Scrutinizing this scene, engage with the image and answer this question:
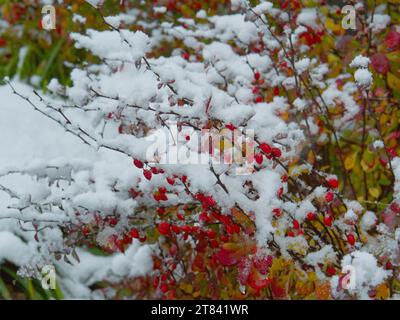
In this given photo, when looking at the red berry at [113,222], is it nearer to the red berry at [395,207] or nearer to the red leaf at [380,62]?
the red berry at [395,207]

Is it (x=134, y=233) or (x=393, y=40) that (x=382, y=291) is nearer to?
(x=134, y=233)

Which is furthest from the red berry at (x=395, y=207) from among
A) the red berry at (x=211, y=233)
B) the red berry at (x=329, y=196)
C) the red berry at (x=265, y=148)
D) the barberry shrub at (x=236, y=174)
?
the red berry at (x=211, y=233)

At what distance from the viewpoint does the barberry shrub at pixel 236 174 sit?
1911 mm

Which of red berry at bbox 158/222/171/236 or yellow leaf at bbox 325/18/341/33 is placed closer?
red berry at bbox 158/222/171/236

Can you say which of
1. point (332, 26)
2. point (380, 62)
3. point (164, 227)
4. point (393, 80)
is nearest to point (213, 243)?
point (164, 227)

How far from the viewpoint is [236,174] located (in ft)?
6.61

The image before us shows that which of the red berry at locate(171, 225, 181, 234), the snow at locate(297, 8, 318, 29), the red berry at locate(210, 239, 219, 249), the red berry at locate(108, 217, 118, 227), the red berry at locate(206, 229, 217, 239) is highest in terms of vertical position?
the snow at locate(297, 8, 318, 29)

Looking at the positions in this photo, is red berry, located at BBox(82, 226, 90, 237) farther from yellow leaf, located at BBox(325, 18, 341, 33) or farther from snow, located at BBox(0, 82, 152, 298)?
yellow leaf, located at BBox(325, 18, 341, 33)

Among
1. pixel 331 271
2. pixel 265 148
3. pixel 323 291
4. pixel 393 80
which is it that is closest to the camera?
pixel 265 148

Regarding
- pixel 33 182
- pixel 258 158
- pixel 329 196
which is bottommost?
pixel 329 196

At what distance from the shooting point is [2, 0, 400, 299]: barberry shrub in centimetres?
191

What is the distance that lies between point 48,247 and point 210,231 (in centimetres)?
73

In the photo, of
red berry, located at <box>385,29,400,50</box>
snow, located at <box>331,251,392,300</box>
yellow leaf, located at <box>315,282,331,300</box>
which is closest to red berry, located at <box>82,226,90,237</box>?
yellow leaf, located at <box>315,282,331,300</box>

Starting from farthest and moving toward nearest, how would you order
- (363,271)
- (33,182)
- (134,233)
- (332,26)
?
(332,26), (33,182), (134,233), (363,271)
